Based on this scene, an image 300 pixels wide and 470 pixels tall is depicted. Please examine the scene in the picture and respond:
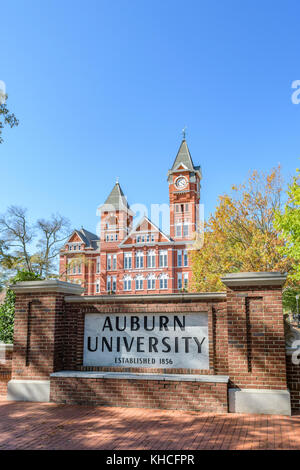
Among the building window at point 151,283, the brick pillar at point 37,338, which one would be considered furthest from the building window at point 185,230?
the brick pillar at point 37,338

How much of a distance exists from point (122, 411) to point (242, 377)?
7.90ft

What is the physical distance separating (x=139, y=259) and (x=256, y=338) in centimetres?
4895

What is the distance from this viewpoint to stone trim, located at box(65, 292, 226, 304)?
7.58m

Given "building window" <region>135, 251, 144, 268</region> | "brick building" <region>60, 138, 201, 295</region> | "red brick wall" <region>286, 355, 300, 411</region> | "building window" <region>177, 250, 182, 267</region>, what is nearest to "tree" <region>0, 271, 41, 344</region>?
"red brick wall" <region>286, 355, 300, 411</region>

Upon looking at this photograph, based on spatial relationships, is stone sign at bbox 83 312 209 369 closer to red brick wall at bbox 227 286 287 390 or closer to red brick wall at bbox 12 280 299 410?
red brick wall at bbox 12 280 299 410

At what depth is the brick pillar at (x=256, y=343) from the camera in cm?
677

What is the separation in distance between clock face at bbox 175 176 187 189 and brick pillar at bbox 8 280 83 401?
174ft

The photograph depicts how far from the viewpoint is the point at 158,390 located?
723 centimetres

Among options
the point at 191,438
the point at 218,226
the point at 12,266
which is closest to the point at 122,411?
Result: the point at 191,438

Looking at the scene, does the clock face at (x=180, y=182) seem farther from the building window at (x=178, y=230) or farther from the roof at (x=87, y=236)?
the roof at (x=87, y=236)

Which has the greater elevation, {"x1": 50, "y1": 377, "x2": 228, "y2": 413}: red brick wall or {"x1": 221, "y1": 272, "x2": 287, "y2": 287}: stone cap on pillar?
{"x1": 221, "y1": 272, "x2": 287, "y2": 287}: stone cap on pillar

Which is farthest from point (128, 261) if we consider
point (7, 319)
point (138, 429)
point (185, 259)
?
point (138, 429)

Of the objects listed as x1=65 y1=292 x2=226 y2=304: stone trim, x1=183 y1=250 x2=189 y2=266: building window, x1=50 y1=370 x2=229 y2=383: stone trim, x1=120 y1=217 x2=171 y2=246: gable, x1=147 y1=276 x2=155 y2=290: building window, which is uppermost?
x1=120 y1=217 x2=171 y2=246: gable
